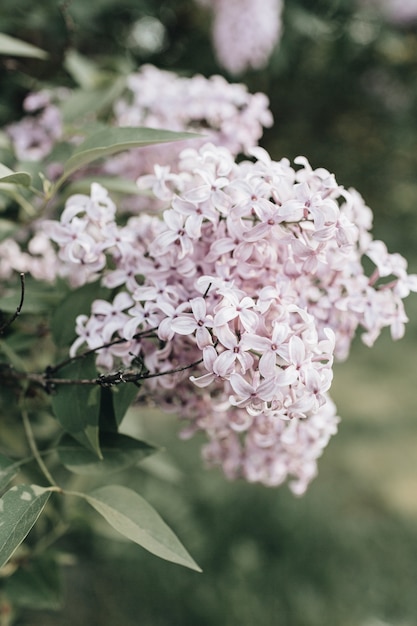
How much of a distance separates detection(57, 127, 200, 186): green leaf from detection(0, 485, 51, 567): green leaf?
417mm

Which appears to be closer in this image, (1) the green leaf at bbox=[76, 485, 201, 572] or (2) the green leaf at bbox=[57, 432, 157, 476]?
(1) the green leaf at bbox=[76, 485, 201, 572]

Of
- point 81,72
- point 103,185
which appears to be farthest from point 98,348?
point 81,72

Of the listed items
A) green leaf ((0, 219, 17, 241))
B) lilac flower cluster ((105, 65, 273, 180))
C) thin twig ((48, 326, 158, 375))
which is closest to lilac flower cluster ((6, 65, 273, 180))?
lilac flower cluster ((105, 65, 273, 180))

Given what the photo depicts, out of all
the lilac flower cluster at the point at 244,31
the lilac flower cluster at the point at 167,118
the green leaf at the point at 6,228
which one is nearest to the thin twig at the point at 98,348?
the green leaf at the point at 6,228

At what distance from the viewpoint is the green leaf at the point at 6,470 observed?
0.87 meters

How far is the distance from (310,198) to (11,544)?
1.63 ft

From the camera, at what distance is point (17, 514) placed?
0.80m

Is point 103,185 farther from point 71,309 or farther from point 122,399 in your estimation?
point 122,399

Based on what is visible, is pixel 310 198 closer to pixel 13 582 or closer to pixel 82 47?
pixel 13 582

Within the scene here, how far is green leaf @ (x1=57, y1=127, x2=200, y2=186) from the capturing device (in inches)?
36.8

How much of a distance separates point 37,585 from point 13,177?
0.79 metres

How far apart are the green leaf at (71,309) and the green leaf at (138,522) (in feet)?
0.70

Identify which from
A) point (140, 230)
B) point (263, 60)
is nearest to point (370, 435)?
point (263, 60)

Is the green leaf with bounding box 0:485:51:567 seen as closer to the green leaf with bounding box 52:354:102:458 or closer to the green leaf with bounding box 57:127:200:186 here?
the green leaf with bounding box 52:354:102:458
